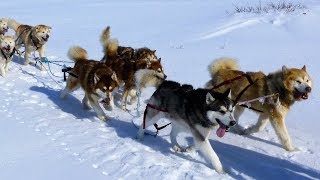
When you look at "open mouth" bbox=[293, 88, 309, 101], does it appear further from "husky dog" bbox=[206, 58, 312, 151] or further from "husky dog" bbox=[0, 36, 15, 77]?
"husky dog" bbox=[0, 36, 15, 77]

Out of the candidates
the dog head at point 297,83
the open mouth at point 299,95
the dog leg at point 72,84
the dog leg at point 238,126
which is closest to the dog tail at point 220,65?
the dog leg at point 238,126

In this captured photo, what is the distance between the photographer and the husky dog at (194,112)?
145 inches

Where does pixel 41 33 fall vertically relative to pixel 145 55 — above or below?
above

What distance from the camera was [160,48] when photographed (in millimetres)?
9242

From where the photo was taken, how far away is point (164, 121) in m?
5.25

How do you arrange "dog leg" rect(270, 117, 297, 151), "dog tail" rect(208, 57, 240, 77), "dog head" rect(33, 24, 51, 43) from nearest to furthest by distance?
"dog leg" rect(270, 117, 297, 151) → "dog tail" rect(208, 57, 240, 77) → "dog head" rect(33, 24, 51, 43)

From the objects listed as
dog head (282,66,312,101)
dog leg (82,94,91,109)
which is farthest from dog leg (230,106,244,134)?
dog leg (82,94,91,109)

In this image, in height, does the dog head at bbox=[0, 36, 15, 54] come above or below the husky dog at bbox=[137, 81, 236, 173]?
above

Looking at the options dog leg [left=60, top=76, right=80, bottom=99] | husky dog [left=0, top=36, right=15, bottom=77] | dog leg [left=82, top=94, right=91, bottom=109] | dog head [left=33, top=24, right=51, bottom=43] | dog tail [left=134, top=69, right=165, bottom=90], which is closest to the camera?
dog tail [left=134, top=69, right=165, bottom=90]

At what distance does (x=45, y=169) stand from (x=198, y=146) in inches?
51.9

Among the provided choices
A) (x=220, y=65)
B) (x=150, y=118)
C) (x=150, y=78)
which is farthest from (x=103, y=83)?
(x=220, y=65)

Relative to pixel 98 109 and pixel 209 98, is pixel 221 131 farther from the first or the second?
pixel 98 109

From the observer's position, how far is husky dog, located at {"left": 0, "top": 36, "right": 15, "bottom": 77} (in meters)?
7.14

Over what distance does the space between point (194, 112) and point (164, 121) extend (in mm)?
1407
